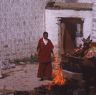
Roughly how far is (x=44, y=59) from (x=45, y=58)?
6 centimetres

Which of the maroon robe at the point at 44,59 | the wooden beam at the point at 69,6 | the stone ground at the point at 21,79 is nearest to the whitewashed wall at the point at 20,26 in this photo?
the wooden beam at the point at 69,6

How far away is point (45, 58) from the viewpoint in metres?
15.8

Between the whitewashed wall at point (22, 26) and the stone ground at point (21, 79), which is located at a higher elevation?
the whitewashed wall at point (22, 26)

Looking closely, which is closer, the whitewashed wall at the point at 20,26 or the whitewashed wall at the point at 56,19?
the whitewashed wall at the point at 20,26

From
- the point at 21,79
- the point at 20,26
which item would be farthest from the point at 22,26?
the point at 21,79

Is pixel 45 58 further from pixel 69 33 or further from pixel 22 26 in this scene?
pixel 69 33

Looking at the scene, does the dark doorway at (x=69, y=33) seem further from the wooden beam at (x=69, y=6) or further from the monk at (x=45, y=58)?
the monk at (x=45, y=58)

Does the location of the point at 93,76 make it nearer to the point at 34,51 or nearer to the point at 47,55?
the point at 47,55

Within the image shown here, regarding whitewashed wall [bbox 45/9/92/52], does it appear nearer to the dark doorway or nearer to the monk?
the dark doorway

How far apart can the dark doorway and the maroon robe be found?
5.32 m

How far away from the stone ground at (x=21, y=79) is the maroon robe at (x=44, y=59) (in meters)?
0.42

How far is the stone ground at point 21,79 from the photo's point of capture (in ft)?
47.5

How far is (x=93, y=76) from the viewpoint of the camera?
12.0 m

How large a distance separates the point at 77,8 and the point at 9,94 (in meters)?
9.34
